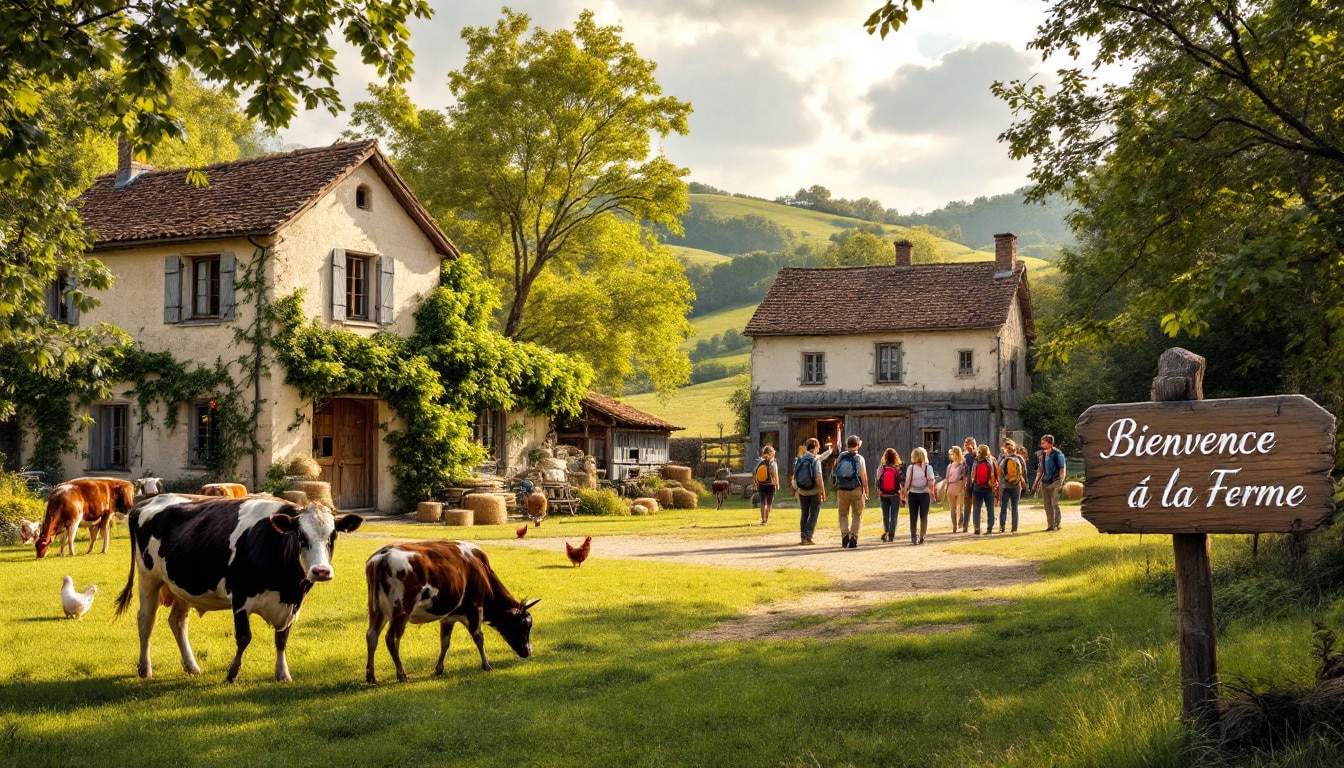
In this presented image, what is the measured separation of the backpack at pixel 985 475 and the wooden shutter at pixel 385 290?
564 inches

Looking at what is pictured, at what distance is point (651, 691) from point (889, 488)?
38.2 ft

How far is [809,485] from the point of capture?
1828 centimetres

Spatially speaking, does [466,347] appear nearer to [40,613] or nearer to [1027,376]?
[40,613]

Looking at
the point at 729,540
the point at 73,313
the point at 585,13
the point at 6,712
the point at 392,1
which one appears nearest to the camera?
the point at 6,712

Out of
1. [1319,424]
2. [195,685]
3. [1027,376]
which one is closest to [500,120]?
[1027,376]

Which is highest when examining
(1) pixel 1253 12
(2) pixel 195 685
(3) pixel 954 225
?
(3) pixel 954 225

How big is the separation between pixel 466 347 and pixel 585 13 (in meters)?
13.7

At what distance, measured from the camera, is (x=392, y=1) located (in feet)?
26.3

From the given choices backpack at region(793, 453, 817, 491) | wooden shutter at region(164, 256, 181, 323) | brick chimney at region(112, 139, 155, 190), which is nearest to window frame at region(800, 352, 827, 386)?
backpack at region(793, 453, 817, 491)

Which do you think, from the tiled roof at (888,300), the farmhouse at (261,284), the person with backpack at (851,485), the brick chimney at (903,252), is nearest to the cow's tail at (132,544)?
the person with backpack at (851,485)

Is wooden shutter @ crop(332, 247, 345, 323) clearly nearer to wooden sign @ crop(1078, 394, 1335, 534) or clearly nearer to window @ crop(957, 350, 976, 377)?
wooden sign @ crop(1078, 394, 1335, 534)

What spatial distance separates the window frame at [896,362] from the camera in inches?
1511

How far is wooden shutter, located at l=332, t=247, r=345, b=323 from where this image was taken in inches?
972

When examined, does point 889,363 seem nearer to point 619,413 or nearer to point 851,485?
point 619,413
